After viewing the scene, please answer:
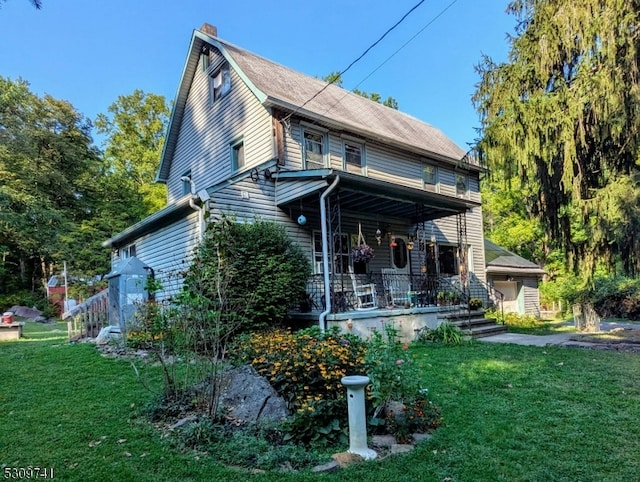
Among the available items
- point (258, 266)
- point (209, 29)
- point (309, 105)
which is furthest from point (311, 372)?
point (209, 29)

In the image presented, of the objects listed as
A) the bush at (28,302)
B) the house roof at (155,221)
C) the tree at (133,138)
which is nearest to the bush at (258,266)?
the house roof at (155,221)

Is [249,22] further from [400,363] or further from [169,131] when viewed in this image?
[400,363]

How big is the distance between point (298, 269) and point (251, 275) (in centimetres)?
116

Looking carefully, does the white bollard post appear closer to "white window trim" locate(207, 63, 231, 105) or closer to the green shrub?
the green shrub

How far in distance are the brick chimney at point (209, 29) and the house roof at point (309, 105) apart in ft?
1.14

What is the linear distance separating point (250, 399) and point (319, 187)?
5.21 m

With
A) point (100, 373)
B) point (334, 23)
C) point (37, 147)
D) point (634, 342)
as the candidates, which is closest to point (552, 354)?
point (634, 342)

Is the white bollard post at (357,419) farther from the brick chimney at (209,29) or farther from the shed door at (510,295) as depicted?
the shed door at (510,295)

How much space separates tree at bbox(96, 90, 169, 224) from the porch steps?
22042mm

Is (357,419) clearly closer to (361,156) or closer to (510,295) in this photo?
(361,156)

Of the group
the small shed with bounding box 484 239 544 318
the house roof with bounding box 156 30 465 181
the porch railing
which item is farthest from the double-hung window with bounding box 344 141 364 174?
the small shed with bounding box 484 239 544 318

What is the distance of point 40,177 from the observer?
2403 centimetres

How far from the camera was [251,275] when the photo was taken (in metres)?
7.82

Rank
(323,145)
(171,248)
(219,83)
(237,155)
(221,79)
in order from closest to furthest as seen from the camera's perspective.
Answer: (171,248) < (323,145) < (237,155) < (221,79) < (219,83)
